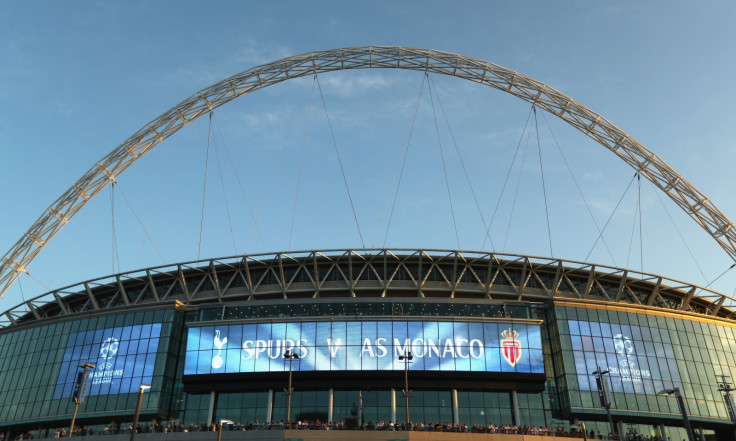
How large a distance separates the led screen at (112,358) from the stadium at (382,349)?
0.15 m

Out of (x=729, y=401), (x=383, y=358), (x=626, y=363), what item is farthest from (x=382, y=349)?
(x=729, y=401)

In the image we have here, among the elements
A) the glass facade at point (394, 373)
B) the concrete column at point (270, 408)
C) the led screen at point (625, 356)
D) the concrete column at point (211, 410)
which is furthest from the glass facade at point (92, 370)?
the led screen at point (625, 356)

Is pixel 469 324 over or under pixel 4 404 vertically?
over

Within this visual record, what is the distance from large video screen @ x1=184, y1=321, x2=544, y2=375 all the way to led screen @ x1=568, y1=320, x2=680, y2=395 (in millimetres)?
4486

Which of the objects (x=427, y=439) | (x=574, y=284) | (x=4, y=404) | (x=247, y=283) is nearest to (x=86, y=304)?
(x=4, y=404)

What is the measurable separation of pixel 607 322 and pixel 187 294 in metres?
45.8

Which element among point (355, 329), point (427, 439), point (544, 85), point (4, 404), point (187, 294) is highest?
point (544, 85)

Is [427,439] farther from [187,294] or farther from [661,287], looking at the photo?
[661,287]

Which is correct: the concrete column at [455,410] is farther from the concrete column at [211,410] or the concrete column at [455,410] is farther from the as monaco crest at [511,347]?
the concrete column at [211,410]

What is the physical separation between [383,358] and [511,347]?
12953 mm

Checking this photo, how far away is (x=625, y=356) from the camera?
58250 mm

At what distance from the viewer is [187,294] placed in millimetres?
64312

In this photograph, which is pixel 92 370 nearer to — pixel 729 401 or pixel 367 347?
pixel 367 347

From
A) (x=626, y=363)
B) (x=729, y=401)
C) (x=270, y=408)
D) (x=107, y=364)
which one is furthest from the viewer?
(x=107, y=364)
